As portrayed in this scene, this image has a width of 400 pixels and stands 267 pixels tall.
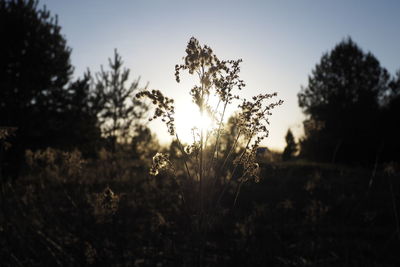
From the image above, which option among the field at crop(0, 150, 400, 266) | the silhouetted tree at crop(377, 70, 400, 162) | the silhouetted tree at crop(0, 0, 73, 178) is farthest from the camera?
the silhouetted tree at crop(377, 70, 400, 162)

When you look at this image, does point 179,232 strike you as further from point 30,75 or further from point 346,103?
point 346,103

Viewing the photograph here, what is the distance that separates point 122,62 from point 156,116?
2052 centimetres

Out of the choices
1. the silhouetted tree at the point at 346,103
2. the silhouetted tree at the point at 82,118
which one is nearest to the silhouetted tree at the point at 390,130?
the silhouetted tree at the point at 346,103

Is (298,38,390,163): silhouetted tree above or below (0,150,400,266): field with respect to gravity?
above

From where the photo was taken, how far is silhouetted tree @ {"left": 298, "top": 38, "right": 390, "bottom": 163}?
22.9m

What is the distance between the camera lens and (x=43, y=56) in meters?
13.3

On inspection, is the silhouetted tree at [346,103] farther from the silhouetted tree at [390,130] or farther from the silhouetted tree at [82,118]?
the silhouetted tree at [82,118]

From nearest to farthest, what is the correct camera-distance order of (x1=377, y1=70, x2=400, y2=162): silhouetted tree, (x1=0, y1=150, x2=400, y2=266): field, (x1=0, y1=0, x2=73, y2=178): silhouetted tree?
(x1=0, y1=150, x2=400, y2=266): field < (x1=0, y1=0, x2=73, y2=178): silhouetted tree < (x1=377, y1=70, x2=400, y2=162): silhouetted tree

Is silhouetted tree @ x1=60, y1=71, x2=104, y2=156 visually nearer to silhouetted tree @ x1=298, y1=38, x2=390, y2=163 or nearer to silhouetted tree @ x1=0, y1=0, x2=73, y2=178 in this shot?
silhouetted tree @ x1=0, y1=0, x2=73, y2=178

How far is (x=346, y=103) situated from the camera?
2497 cm

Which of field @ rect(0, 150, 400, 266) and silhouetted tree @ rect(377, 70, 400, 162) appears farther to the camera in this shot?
silhouetted tree @ rect(377, 70, 400, 162)

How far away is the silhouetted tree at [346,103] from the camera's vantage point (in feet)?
75.0

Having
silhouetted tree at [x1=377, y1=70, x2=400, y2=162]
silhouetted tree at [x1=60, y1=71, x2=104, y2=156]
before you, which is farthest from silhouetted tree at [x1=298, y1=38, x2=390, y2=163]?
silhouetted tree at [x1=60, y1=71, x2=104, y2=156]

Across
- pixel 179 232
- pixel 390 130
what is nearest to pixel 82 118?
pixel 179 232
